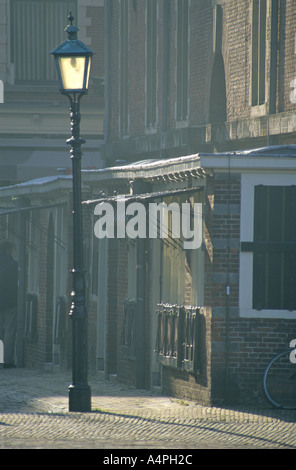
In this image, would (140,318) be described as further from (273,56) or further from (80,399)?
(273,56)

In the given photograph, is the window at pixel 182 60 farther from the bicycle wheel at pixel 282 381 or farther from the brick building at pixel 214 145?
the bicycle wheel at pixel 282 381

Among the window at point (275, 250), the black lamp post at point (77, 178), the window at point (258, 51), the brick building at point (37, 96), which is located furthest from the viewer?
the brick building at point (37, 96)

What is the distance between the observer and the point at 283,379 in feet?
46.6

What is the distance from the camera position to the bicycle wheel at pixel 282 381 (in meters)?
14.1

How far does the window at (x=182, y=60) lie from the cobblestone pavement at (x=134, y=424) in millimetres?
9369

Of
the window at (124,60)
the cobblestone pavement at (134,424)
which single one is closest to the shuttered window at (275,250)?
the cobblestone pavement at (134,424)

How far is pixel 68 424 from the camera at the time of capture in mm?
12562

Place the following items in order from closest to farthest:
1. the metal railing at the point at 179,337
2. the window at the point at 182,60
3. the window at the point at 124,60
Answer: the metal railing at the point at 179,337
the window at the point at 182,60
the window at the point at 124,60

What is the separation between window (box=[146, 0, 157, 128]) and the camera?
25.7 metres

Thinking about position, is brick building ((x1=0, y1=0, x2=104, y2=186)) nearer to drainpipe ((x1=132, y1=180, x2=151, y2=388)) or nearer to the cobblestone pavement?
drainpipe ((x1=132, y1=180, x2=151, y2=388))

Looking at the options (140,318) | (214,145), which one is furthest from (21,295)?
(140,318)

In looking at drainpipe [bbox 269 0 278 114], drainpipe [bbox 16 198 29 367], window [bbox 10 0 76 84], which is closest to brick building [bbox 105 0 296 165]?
drainpipe [bbox 269 0 278 114]
